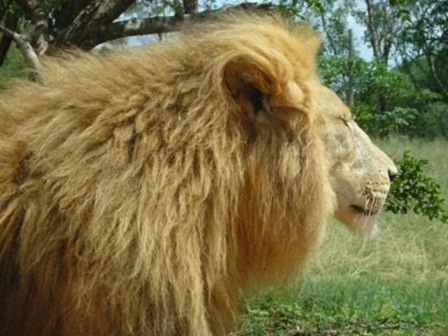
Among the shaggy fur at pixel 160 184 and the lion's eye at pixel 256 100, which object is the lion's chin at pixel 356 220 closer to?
the shaggy fur at pixel 160 184

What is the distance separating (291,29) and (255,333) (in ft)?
5.88

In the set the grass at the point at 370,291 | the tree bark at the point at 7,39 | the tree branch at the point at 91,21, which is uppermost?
the tree branch at the point at 91,21

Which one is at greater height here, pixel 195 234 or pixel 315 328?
pixel 195 234

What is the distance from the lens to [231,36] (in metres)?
2.00

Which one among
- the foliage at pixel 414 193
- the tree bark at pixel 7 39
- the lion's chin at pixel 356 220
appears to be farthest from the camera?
the tree bark at pixel 7 39

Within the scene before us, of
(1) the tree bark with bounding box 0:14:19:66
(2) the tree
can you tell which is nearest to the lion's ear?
(1) the tree bark with bounding box 0:14:19:66

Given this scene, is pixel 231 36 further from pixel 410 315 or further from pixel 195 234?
pixel 410 315

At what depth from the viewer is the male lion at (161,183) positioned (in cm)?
182

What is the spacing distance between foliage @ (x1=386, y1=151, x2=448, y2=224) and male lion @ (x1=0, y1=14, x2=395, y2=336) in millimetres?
1809

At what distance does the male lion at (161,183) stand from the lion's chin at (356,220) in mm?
278

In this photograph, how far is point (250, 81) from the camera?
1951 mm

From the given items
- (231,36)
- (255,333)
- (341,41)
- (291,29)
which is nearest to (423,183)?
(255,333)

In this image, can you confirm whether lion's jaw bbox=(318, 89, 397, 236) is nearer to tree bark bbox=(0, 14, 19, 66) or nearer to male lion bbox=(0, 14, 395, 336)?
male lion bbox=(0, 14, 395, 336)

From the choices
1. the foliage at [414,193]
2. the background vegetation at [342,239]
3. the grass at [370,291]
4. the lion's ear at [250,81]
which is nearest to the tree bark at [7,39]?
the background vegetation at [342,239]
